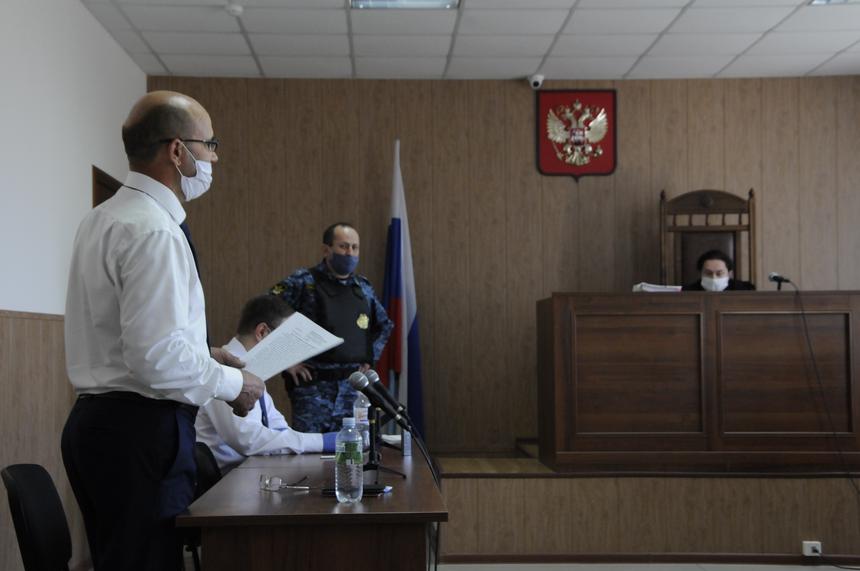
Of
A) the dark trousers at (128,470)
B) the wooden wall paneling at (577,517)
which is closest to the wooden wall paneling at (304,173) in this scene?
the wooden wall paneling at (577,517)

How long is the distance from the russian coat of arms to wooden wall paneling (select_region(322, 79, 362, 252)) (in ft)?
4.47

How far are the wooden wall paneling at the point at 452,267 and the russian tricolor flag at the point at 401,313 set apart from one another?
10.3 inches

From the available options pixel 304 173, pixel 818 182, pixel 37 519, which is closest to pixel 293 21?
pixel 304 173

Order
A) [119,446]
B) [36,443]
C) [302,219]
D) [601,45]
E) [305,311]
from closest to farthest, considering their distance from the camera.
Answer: [119,446] → [36,443] → [305,311] → [601,45] → [302,219]

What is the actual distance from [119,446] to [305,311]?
3.16 m

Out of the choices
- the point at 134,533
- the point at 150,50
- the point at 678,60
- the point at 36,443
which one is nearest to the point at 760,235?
the point at 678,60

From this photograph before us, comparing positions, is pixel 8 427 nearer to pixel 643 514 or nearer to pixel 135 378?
pixel 135 378

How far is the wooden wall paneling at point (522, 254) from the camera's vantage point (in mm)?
6551

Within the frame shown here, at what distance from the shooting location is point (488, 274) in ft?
21.6

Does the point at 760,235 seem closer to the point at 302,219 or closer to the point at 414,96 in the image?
the point at 414,96

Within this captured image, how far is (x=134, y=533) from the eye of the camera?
6.03 feet

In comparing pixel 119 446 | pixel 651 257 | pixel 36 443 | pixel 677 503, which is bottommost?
pixel 677 503

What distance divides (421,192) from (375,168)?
39 centimetres

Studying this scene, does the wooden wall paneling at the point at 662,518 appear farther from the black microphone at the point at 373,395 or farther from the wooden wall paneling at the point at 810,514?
the black microphone at the point at 373,395
